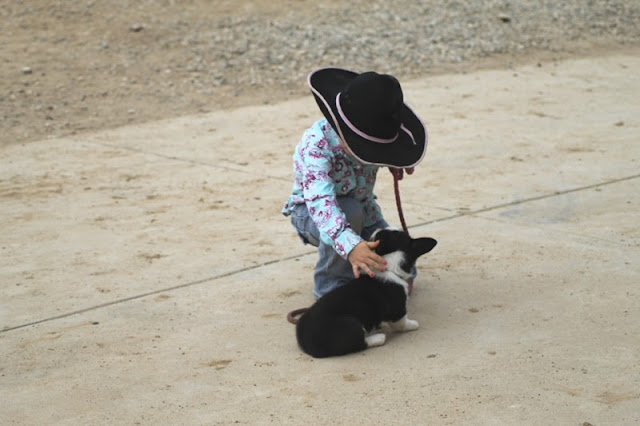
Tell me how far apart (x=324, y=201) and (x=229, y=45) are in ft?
24.4

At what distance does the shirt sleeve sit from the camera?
3979mm

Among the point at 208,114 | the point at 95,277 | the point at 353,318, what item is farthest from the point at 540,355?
the point at 208,114

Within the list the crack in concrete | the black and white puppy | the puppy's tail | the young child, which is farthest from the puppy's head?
the crack in concrete

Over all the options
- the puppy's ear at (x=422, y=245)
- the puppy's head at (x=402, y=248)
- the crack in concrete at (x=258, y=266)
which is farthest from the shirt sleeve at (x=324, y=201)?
the crack in concrete at (x=258, y=266)

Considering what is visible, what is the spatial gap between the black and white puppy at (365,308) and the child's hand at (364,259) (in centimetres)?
13

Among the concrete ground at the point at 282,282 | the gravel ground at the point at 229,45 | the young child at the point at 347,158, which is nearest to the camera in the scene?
the concrete ground at the point at 282,282

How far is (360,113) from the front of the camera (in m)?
4.03

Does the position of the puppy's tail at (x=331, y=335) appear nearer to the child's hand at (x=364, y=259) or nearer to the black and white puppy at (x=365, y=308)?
the black and white puppy at (x=365, y=308)

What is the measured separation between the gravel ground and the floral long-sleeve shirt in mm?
4488

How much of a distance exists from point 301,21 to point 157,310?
841 cm

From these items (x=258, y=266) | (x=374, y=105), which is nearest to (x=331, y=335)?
(x=374, y=105)

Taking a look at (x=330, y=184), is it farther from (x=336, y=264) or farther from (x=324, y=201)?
(x=336, y=264)

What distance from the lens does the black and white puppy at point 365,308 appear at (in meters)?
3.94

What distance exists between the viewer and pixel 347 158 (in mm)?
4363
